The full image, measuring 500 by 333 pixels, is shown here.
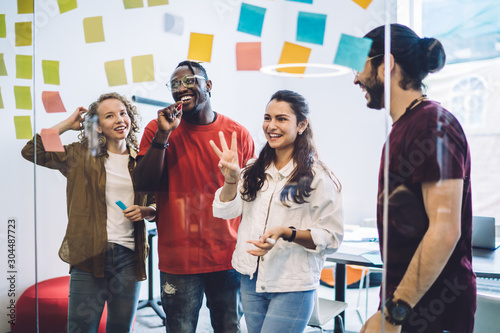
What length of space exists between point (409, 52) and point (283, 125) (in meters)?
0.44

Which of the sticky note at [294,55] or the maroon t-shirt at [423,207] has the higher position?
the sticky note at [294,55]

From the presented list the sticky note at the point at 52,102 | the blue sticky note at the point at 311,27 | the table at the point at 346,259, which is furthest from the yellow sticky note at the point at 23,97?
the table at the point at 346,259

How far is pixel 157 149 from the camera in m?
1.30

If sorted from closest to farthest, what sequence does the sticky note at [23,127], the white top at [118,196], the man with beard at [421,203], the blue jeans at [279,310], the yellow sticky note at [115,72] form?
the man with beard at [421,203]
the blue jeans at [279,310]
the white top at [118,196]
the yellow sticky note at [115,72]
the sticky note at [23,127]

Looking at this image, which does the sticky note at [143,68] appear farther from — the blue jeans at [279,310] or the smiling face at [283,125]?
the blue jeans at [279,310]

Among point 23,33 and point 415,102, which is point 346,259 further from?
point 23,33

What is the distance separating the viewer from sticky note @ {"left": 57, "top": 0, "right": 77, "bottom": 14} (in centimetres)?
158

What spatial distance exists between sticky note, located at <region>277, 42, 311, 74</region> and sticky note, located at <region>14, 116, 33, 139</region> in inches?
46.4

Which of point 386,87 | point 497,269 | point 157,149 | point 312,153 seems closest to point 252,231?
point 312,153

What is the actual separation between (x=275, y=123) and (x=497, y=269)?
50.8 inches

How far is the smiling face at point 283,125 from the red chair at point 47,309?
1001mm

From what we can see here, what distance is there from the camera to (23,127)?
166 cm

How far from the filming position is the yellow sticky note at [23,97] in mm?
1677

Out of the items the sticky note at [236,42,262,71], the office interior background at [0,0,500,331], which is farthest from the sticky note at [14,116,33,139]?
the sticky note at [236,42,262,71]
